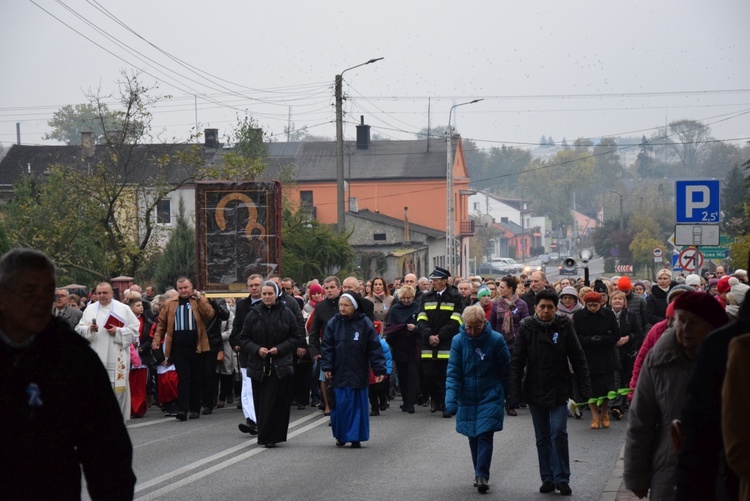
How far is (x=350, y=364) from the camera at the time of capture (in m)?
14.5

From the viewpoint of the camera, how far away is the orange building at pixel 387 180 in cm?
8625

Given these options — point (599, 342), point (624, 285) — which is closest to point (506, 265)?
point (624, 285)

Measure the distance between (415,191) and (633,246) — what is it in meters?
21.3

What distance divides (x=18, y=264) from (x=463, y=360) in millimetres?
7078

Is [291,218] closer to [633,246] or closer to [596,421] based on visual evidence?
[596,421]

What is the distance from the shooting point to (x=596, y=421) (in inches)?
651

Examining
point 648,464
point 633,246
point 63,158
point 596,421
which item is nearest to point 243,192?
point 596,421

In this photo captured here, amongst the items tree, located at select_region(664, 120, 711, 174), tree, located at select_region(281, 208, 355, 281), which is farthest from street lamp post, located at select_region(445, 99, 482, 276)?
tree, located at select_region(664, 120, 711, 174)

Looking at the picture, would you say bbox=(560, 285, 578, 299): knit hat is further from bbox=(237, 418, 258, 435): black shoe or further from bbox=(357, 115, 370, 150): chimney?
bbox=(357, 115, 370, 150): chimney

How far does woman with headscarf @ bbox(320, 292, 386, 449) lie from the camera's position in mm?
14305

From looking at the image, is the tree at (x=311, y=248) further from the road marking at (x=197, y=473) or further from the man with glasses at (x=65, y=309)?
the road marking at (x=197, y=473)

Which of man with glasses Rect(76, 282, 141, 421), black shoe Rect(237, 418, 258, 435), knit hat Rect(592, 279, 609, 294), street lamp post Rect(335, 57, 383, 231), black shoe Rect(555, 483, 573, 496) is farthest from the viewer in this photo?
street lamp post Rect(335, 57, 383, 231)

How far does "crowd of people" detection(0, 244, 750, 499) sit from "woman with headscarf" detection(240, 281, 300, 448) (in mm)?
18

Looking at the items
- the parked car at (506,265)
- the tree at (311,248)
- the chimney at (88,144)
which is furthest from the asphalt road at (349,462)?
the parked car at (506,265)
